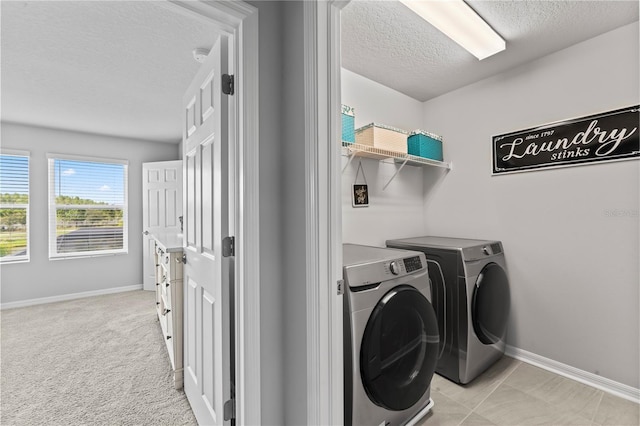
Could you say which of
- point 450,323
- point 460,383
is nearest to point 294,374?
point 450,323

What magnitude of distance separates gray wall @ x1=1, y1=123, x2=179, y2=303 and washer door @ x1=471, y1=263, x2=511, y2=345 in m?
4.68

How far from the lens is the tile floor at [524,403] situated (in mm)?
1649

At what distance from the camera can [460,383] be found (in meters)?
1.95

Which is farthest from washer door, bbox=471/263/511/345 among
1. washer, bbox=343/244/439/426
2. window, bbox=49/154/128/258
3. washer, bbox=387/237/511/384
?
window, bbox=49/154/128/258

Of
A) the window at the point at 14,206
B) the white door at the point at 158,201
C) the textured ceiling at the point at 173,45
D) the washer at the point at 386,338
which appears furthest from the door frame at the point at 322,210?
the window at the point at 14,206

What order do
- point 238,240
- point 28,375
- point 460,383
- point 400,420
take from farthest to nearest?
point 28,375, point 460,383, point 400,420, point 238,240

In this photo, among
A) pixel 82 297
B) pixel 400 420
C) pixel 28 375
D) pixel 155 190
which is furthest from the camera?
pixel 155 190

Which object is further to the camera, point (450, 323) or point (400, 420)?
point (450, 323)

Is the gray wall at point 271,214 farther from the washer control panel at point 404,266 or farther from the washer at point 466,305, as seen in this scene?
the washer at point 466,305

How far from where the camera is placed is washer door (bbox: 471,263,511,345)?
196cm

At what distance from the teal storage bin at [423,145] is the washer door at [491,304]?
1.00m

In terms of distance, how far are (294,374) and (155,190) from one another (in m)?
4.18

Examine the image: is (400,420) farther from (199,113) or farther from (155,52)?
(155,52)

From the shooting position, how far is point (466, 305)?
74.5 inches
